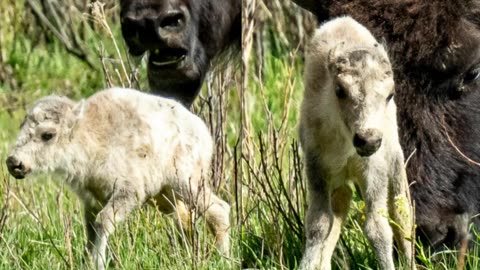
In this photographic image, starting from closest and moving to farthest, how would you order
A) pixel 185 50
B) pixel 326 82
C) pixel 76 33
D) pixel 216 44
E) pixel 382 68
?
pixel 382 68 < pixel 326 82 < pixel 185 50 < pixel 216 44 < pixel 76 33

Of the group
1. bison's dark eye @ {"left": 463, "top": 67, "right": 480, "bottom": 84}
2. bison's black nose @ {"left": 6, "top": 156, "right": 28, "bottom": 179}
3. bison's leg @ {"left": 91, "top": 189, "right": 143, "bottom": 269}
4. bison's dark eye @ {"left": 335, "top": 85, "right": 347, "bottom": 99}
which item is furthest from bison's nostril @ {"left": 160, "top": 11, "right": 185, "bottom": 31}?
bison's dark eye @ {"left": 335, "top": 85, "right": 347, "bottom": 99}

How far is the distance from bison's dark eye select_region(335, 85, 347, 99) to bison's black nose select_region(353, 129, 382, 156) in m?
0.20

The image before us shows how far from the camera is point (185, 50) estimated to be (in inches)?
245

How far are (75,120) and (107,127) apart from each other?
13cm

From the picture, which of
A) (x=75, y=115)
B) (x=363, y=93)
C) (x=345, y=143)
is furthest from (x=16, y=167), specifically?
(x=363, y=93)

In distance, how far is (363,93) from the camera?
15.2 feet

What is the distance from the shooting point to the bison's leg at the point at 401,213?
5.04 m

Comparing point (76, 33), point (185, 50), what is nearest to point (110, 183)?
point (185, 50)

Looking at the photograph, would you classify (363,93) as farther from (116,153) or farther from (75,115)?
(75,115)

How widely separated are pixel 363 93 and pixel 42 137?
4.87 feet

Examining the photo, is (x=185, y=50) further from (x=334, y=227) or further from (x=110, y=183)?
(x=334, y=227)

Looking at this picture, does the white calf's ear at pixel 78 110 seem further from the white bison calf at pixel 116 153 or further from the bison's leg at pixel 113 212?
the bison's leg at pixel 113 212

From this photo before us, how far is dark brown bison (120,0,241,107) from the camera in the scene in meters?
5.95

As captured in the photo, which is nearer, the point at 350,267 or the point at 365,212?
the point at 365,212
